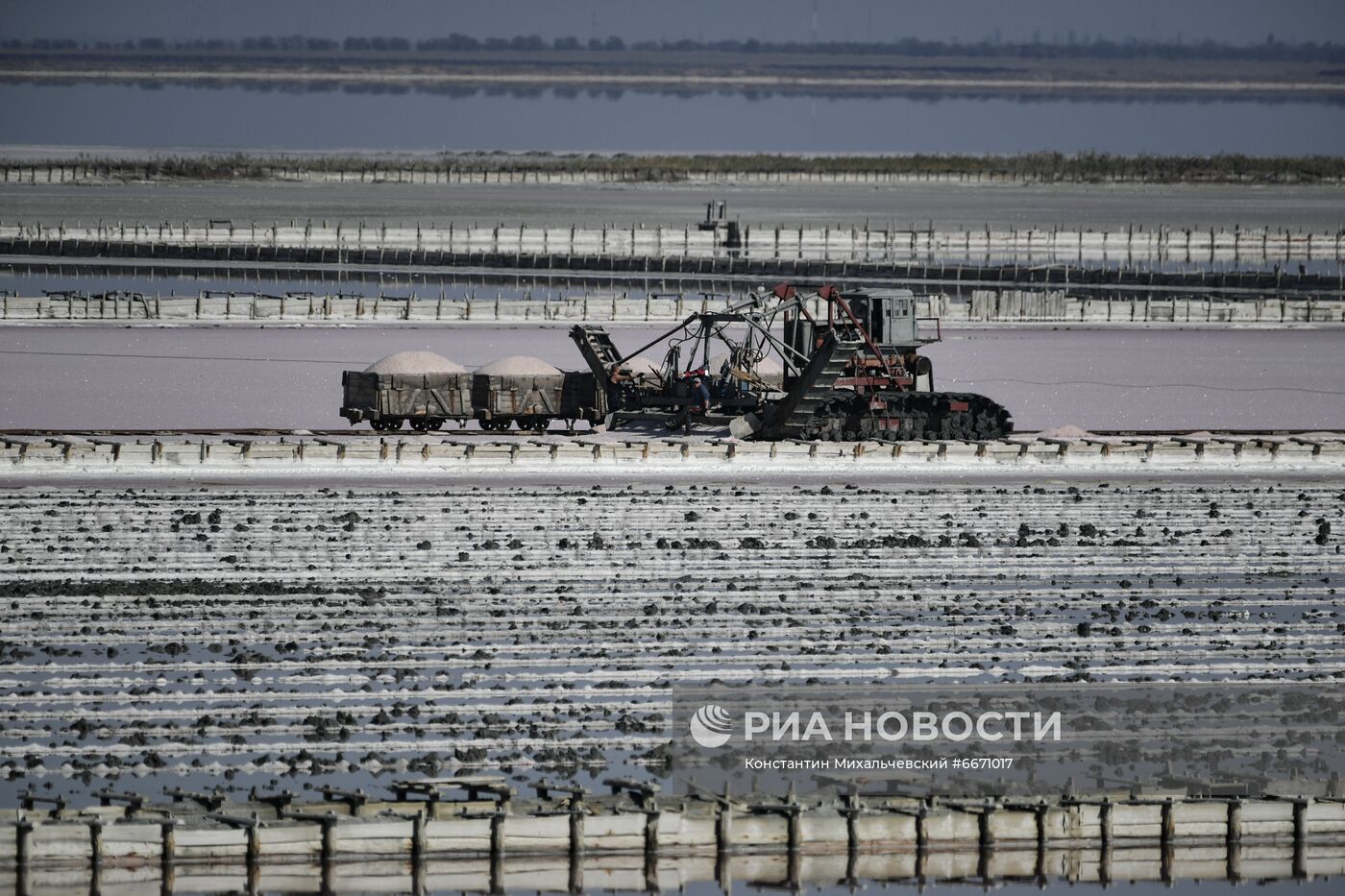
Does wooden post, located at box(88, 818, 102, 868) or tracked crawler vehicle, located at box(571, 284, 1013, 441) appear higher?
tracked crawler vehicle, located at box(571, 284, 1013, 441)

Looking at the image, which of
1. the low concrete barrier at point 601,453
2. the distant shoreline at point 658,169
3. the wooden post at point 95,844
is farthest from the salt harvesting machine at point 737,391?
the distant shoreline at point 658,169

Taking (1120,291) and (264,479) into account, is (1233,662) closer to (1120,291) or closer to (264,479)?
(264,479)

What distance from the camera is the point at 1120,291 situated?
90.0m

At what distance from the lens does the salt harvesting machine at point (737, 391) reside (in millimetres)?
48156

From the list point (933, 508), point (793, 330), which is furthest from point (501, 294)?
point (933, 508)

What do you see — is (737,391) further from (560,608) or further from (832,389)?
(560,608)

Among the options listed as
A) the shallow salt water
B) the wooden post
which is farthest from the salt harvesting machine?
the wooden post

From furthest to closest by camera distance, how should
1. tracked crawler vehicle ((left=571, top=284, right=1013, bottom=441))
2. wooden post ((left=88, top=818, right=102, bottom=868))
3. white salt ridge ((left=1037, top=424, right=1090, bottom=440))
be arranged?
white salt ridge ((left=1037, top=424, right=1090, bottom=440)) → tracked crawler vehicle ((left=571, top=284, right=1013, bottom=441)) → wooden post ((left=88, top=818, right=102, bottom=868))

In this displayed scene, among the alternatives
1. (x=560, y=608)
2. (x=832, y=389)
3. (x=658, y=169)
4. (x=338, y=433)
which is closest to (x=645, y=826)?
(x=560, y=608)

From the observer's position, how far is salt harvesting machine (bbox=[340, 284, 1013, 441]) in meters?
48.2

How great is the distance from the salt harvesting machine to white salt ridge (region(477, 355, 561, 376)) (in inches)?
1.5

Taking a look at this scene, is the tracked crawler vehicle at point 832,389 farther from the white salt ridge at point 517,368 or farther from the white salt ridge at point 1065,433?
the white salt ridge at point 517,368

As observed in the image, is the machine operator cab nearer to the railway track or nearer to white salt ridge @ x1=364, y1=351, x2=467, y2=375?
the railway track

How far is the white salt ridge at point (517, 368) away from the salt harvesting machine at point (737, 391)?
4 cm
